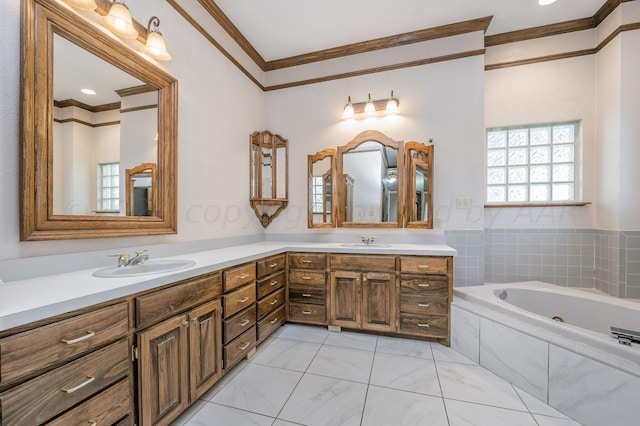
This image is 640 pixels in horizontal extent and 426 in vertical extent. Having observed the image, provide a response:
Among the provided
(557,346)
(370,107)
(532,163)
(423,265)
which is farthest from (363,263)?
(532,163)

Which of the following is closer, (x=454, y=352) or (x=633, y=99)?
(x=454, y=352)

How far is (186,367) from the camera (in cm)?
137

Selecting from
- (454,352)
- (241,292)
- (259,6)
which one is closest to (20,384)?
(241,292)

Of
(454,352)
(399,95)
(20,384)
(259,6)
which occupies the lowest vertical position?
(454,352)

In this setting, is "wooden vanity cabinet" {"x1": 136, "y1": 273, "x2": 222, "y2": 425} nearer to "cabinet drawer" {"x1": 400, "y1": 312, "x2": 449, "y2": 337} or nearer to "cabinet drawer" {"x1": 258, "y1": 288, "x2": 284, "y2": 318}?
"cabinet drawer" {"x1": 258, "y1": 288, "x2": 284, "y2": 318}

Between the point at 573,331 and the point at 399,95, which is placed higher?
the point at 399,95

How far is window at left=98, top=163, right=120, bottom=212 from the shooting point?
1467 mm

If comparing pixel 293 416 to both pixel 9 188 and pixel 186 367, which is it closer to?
pixel 186 367

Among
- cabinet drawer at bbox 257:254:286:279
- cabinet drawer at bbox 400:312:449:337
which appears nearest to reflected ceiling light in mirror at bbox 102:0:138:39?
cabinet drawer at bbox 257:254:286:279

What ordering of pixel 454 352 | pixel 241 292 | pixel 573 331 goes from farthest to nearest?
pixel 454 352 < pixel 241 292 < pixel 573 331

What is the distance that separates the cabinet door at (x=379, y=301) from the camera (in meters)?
2.24

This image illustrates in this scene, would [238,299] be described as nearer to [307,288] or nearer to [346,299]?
[307,288]

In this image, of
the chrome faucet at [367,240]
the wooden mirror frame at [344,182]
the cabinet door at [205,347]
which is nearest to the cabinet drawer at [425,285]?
the chrome faucet at [367,240]

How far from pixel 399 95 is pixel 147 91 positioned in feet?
7.49
